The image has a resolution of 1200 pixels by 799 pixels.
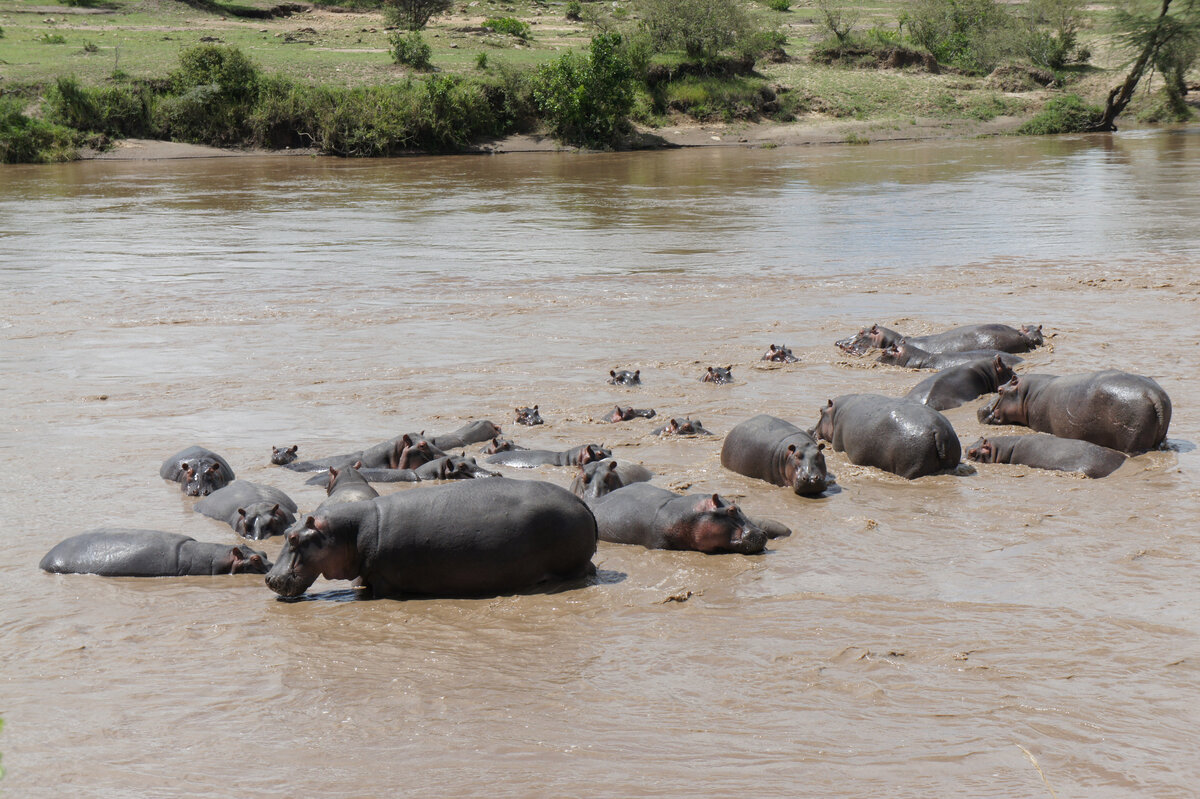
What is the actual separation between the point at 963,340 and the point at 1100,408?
3.58 m

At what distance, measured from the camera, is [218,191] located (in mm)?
33188

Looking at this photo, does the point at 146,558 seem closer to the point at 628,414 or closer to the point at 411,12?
the point at 628,414

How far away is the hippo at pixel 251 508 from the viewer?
7309mm

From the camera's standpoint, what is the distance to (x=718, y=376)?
437 inches

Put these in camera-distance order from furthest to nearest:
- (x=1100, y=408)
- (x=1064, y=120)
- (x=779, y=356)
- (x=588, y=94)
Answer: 1. (x=1064, y=120)
2. (x=588, y=94)
3. (x=779, y=356)
4. (x=1100, y=408)

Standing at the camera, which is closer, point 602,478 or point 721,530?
point 721,530

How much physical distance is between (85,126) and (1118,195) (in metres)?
38.0

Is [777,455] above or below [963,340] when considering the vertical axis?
below

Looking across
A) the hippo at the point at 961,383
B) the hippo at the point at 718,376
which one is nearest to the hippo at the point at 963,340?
the hippo at the point at 961,383

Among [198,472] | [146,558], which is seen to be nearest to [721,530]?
[146,558]

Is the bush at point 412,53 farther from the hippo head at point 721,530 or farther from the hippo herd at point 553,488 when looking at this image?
the hippo head at point 721,530

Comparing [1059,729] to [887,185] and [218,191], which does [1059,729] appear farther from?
[218,191]

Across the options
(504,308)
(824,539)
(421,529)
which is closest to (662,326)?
(504,308)

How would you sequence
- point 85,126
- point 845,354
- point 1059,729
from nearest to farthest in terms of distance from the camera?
1. point 1059,729
2. point 845,354
3. point 85,126
